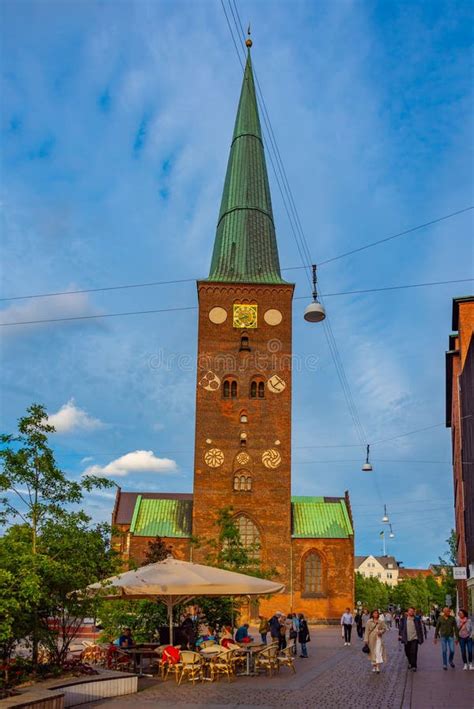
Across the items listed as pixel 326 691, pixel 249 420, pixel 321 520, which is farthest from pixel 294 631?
pixel 321 520

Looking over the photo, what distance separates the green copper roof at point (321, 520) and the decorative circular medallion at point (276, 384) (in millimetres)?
Result: 8969

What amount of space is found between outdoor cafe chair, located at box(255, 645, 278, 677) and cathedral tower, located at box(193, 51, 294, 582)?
101 ft

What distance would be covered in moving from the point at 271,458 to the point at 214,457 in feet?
12.9

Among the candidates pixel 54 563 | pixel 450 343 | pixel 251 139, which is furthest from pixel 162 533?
pixel 54 563

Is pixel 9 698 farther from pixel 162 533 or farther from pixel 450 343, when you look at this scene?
pixel 450 343

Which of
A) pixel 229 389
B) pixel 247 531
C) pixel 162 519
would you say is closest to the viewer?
pixel 247 531

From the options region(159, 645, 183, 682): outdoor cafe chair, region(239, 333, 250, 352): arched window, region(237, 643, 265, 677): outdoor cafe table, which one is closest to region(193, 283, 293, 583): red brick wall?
region(239, 333, 250, 352): arched window

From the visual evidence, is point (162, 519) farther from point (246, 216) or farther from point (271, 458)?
point (246, 216)

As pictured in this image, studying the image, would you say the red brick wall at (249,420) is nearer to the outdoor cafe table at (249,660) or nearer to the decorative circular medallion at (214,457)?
the decorative circular medallion at (214,457)

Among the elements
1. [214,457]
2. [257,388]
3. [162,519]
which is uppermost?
[257,388]

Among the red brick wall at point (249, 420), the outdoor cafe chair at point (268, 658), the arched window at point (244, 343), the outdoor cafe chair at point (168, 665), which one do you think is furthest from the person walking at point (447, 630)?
the arched window at point (244, 343)

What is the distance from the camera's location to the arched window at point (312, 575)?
50.6 m

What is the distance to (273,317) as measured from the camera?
54.9m

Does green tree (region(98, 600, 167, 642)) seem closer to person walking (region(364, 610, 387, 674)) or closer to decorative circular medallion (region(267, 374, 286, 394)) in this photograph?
person walking (region(364, 610, 387, 674))
